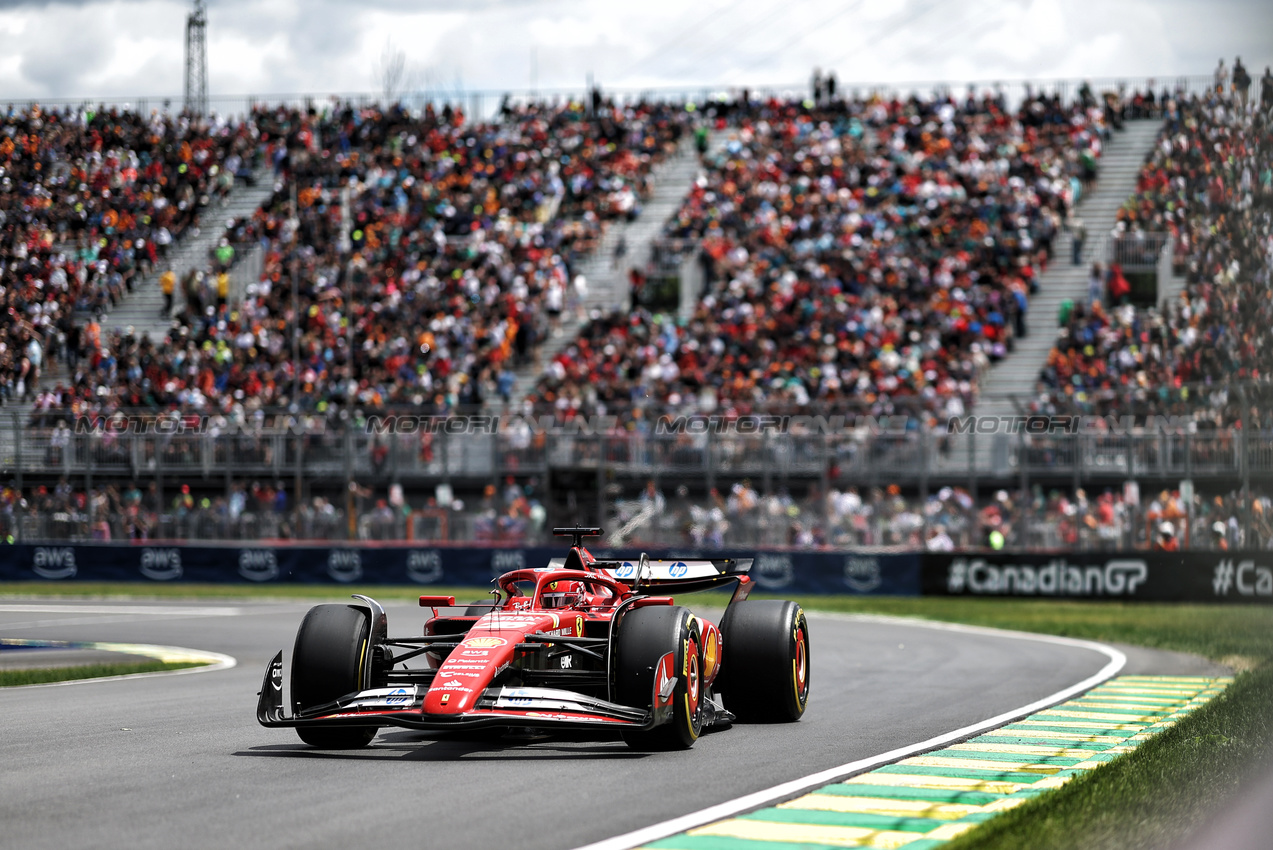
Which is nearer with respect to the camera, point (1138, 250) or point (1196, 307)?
point (1196, 307)

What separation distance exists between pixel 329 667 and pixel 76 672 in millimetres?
7425

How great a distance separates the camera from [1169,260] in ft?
107

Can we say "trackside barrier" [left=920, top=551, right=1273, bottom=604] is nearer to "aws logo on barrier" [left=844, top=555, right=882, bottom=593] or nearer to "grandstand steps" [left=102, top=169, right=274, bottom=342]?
"aws logo on barrier" [left=844, top=555, right=882, bottom=593]

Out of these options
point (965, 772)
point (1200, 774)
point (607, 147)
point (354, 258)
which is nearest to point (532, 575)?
point (965, 772)

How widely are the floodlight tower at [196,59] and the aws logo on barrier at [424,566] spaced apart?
9.69 metres

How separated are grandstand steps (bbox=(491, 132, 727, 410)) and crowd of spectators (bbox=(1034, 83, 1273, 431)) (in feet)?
35.4

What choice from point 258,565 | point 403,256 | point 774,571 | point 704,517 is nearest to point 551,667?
point 704,517

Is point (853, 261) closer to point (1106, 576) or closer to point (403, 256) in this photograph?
point (403, 256)

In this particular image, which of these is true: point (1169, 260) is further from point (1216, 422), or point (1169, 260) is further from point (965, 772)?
point (965, 772)

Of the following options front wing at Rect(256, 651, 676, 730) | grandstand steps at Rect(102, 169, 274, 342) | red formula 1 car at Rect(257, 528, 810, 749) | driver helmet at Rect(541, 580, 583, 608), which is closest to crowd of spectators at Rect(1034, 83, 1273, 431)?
red formula 1 car at Rect(257, 528, 810, 749)

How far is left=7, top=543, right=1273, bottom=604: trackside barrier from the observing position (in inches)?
1045

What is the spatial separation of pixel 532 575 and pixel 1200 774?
4307mm

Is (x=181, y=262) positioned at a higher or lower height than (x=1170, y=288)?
higher

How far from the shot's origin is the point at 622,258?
38.9m
